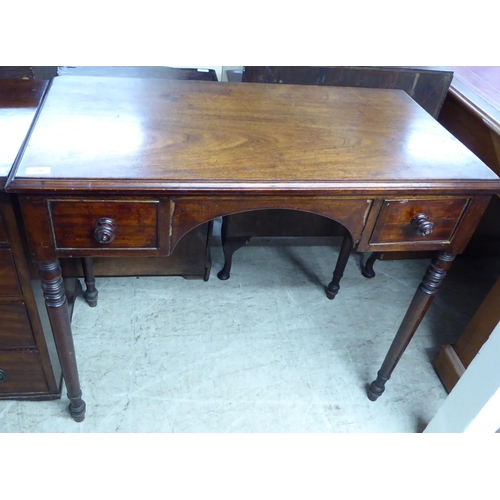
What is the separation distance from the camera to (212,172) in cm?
85

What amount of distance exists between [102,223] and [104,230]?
0.05ft

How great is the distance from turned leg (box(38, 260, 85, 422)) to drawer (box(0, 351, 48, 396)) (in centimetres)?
10

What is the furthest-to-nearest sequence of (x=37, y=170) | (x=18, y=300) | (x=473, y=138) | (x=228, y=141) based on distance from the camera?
(x=473, y=138) → (x=18, y=300) → (x=228, y=141) → (x=37, y=170)

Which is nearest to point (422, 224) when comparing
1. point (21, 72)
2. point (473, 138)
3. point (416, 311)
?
point (416, 311)

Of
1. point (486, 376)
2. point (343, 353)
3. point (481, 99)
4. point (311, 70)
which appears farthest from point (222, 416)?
point (481, 99)

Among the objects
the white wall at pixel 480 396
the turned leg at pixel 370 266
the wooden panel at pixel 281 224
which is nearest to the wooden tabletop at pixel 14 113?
the wooden panel at pixel 281 224

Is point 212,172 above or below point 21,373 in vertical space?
above

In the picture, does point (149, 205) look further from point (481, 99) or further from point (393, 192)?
point (481, 99)

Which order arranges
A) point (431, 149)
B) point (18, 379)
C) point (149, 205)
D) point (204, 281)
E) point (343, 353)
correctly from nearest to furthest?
point (149, 205), point (431, 149), point (18, 379), point (343, 353), point (204, 281)

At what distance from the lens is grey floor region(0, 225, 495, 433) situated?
1.27 m

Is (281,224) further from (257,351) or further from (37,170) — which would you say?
(37,170)
